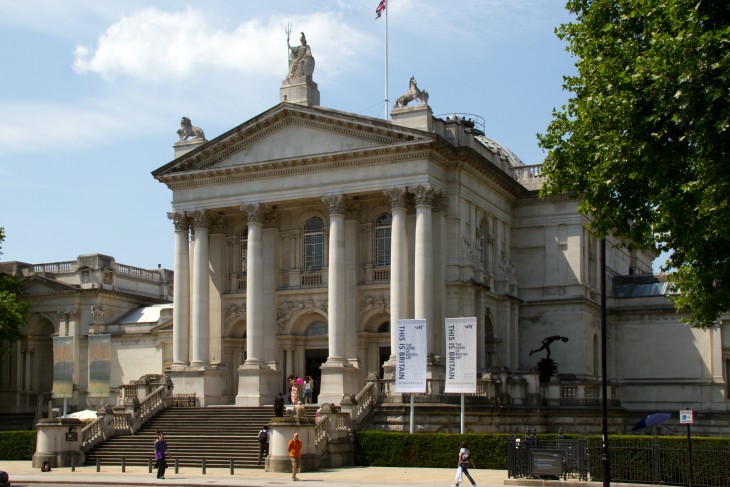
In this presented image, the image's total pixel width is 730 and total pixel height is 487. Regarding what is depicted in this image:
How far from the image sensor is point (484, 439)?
4000cm

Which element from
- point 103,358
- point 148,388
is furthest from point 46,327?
point 148,388

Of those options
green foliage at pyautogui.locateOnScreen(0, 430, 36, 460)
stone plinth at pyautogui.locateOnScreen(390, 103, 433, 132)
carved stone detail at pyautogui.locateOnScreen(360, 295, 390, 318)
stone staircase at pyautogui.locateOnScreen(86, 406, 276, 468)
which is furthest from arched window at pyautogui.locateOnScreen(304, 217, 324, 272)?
green foliage at pyautogui.locateOnScreen(0, 430, 36, 460)

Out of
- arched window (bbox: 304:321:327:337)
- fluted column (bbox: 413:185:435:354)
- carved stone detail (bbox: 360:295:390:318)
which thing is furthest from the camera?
arched window (bbox: 304:321:327:337)

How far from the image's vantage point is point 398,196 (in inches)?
1977

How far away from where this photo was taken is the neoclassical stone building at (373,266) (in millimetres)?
50531

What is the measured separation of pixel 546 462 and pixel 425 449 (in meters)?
8.00

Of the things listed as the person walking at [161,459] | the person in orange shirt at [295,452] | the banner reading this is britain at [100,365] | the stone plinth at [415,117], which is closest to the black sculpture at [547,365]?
the stone plinth at [415,117]

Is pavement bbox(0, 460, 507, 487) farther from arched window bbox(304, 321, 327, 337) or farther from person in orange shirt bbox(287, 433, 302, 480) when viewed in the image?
arched window bbox(304, 321, 327, 337)

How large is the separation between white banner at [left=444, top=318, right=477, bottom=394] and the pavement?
4544 mm

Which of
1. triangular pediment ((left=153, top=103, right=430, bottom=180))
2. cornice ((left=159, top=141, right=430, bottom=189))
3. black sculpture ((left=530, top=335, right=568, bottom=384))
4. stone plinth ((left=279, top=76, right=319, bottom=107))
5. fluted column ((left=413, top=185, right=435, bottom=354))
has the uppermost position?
stone plinth ((left=279, top=76, right=319, bottom=107))

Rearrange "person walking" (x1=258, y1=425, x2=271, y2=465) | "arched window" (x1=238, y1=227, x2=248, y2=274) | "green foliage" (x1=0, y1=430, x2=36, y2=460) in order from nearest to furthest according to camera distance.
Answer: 1. "person walking" (x1=258, y1=425, x2=271, y2=465)
2. "green foliage" (x1=0, y1=430, x2=36, y2=460)
3. "arched window" (x1=238, y1=227, x2=248, y2=274)

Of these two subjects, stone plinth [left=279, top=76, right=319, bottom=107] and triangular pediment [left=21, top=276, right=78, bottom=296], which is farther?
triangular pediment [left=21, top=276, right=78, bottom=296]

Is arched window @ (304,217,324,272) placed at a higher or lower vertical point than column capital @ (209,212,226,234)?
lower

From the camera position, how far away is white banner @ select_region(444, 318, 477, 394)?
43688 millimetres
